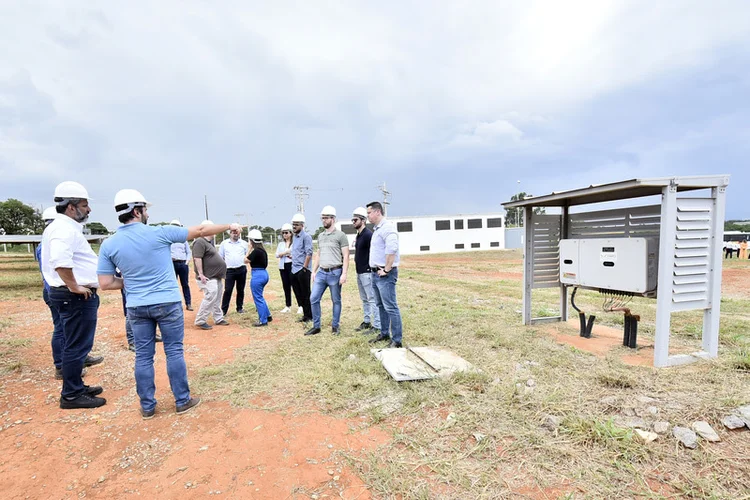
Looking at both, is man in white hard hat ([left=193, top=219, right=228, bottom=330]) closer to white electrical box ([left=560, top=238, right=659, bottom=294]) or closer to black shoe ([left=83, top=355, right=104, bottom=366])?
black shoe ([left=83, top=355, right=104, bottom=366])

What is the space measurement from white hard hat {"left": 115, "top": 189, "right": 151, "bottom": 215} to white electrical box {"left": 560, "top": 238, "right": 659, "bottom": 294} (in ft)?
17.4

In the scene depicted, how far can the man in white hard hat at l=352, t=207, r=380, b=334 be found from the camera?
577 centimetres

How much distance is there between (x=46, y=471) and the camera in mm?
2578

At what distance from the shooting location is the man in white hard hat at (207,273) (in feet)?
20.8

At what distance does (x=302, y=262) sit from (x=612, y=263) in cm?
482

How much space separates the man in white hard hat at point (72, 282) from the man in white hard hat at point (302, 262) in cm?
319

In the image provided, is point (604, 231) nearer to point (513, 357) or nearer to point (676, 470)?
point (513, 357)

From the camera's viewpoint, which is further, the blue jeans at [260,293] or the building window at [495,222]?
the building window at [495,222]

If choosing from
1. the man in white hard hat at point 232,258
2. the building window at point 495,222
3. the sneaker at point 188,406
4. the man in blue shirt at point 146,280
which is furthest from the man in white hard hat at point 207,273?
the building window at point 495,222

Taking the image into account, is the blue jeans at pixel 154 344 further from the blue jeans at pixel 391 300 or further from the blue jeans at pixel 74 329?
the blue jeans at pixel 391 300

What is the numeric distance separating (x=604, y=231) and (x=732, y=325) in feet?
9.40

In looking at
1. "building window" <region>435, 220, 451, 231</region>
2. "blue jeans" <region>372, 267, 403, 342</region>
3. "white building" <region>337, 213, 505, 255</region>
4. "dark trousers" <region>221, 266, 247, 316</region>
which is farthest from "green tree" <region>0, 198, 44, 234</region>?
"blue jeans" <region>372, 267, 403, 342</region>

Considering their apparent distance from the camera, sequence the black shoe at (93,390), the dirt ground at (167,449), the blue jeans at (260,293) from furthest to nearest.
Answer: the blue jeans at (260,293) → the black shoe at (93,390) → the dirt ground at (167,449)

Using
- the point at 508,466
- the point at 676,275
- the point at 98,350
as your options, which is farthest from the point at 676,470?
the point at 98,350
